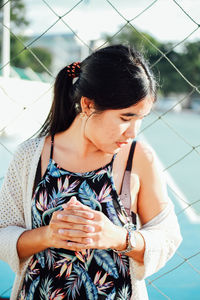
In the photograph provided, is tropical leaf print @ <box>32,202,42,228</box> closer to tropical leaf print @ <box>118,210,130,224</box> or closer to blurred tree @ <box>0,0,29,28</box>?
tropical leaf print @ <box>118,210,130,224</box>

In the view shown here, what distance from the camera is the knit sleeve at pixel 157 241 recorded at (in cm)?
106

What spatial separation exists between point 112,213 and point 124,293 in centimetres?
21

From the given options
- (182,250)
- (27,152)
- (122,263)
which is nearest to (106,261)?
(122,263)

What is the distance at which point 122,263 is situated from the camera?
43.3 inches

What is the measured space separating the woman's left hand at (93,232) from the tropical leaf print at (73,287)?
114mm

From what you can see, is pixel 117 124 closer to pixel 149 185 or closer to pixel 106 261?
pixel 149 185

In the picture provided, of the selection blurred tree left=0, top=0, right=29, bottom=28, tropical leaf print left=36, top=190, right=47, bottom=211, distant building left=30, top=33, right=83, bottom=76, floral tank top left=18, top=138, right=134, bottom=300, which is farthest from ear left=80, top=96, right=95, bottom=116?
distant building left=30, top=33, right=83, bottom=76

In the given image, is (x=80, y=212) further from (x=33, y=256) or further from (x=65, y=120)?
(x=65, y=120)

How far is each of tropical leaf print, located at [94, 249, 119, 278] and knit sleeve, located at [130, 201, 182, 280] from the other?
2.0 inches

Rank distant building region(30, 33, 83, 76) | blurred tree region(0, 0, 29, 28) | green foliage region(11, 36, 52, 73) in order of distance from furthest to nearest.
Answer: distant building region(30, 33, 83, 76) < blurred tree region(0, 0, 29, 28) < green foliage region(11, 36, 52, 73)

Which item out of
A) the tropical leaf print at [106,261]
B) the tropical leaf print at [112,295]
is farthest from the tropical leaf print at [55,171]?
the tropical leaf print at [112,295]

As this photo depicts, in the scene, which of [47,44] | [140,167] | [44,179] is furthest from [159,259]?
[47,44]

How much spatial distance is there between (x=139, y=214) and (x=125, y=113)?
0.29m

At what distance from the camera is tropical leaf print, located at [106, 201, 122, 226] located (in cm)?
109
